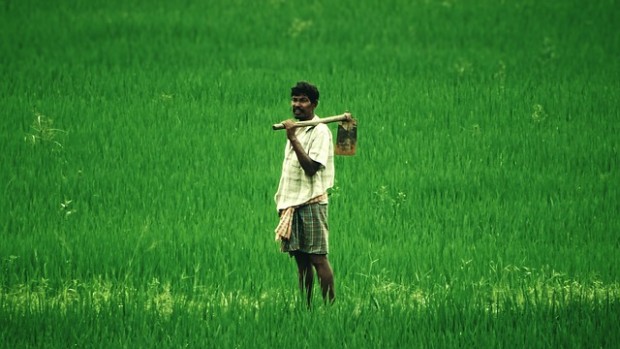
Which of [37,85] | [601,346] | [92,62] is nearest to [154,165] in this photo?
[37,85]

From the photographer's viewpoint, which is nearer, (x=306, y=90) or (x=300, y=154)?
(x=300, y=154)

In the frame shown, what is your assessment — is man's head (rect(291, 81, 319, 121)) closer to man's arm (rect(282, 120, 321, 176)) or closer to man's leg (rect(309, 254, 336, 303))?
man's arm (rect(282, 120, 321, 176))

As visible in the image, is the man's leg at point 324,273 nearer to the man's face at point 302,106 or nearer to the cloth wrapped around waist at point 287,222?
the cloth wrapped around waist at point 287,222

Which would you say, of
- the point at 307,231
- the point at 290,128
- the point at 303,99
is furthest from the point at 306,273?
the point at 303,99

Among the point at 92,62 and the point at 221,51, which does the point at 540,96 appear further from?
the point at 92,62

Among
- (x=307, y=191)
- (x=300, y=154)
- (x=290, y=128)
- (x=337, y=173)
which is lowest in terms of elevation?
(x=337, y=173)

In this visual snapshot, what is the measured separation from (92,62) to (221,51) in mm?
1602

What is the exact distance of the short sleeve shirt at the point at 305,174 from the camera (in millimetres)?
5945

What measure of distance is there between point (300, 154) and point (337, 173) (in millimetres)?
3646

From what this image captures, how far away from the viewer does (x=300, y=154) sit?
19.2ft

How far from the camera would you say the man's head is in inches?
234

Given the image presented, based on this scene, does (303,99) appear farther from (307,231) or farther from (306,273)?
(306,273)

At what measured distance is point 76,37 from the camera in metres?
13.9

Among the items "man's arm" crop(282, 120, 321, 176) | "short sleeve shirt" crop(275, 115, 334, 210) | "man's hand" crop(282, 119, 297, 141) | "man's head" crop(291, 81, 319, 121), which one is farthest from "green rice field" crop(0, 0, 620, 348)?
"man's head" crop(291, 81, 319, 121)
